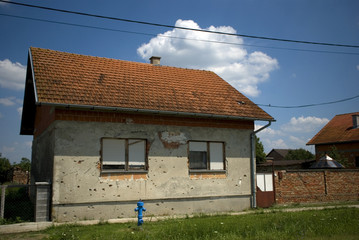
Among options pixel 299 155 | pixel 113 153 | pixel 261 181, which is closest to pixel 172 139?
pixel 113 153

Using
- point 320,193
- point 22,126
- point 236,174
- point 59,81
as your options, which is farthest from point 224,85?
point 22,126

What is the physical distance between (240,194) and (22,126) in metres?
12.9

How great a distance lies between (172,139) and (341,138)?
26692mm

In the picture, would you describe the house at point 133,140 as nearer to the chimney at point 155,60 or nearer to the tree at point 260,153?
the chimney at point 155,60

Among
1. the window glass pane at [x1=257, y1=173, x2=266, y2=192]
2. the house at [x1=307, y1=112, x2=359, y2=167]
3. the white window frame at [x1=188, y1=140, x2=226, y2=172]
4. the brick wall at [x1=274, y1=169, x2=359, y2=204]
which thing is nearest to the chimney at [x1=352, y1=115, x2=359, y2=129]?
the house at [x1=307, y1=112, x2=359, y2=167]

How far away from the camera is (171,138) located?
12.3 m

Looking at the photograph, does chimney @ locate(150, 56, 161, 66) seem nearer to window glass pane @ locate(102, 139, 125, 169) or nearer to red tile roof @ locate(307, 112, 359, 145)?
window glass pane @ locate(102, 139, 125, 169)

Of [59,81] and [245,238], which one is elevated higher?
[59,81]

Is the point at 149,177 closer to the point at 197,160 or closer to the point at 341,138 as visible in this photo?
the point at 197,160

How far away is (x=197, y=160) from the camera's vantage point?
42.1 ft

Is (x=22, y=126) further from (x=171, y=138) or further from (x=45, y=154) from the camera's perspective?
(x=171, y=138)

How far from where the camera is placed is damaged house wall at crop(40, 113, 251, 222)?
10.5 metres

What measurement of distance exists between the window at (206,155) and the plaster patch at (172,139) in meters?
0.40

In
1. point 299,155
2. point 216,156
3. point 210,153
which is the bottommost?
point 216,156
